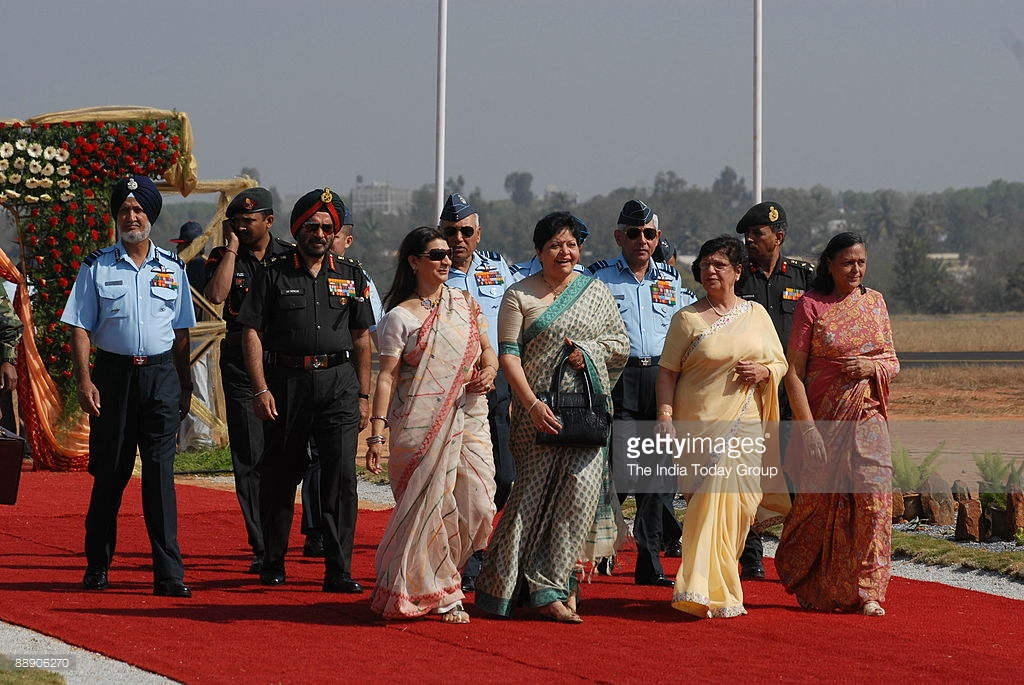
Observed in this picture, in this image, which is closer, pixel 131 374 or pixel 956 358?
pixel 131 374

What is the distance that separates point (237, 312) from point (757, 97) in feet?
22.2

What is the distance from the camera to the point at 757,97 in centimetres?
1412

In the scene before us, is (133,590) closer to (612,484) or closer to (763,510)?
(612,484)

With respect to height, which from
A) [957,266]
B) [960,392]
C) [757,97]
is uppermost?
Result: [757,97]

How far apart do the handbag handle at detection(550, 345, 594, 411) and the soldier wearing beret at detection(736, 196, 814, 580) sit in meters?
1.84

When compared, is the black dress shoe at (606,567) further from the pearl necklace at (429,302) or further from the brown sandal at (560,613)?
the pearl necklace at (429,302)

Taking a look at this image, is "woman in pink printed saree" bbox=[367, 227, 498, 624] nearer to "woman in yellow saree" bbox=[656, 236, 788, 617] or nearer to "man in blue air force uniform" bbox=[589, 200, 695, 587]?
"woman in yellow saree" bbox=[656, 236, 788, 617]

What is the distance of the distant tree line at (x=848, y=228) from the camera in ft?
257

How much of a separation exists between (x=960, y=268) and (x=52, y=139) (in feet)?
295

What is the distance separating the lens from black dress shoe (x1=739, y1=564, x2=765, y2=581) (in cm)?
859

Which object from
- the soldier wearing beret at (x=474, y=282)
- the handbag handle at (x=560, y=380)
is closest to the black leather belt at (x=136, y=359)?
the soldier wearing beret at (x=474, y=282)

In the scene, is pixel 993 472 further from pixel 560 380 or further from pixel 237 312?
pixel 237 312

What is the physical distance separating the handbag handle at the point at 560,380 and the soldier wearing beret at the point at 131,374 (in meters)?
1.99

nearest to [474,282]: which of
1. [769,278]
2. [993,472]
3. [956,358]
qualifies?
[769,278]
